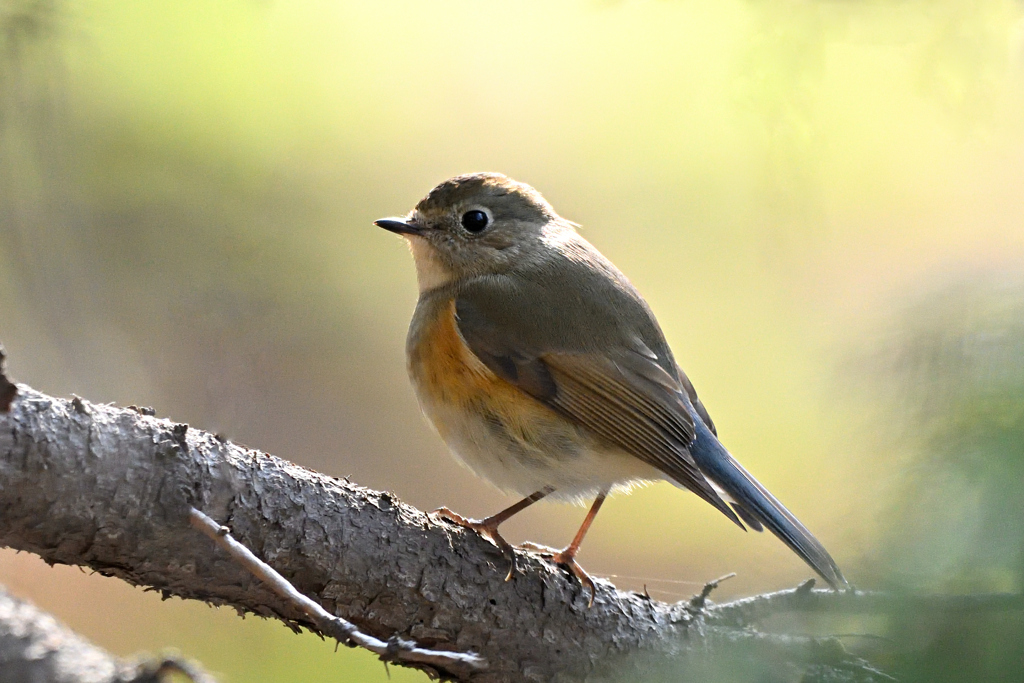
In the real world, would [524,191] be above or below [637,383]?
above

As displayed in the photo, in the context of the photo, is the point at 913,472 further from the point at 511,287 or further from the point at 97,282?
the point at 97,282

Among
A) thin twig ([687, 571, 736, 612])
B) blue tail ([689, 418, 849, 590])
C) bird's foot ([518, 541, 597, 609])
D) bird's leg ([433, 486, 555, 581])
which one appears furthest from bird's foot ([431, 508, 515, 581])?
blue tail ([689, 418, 849, 590])

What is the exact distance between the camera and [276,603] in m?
1.65

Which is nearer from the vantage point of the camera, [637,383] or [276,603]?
[276,603]

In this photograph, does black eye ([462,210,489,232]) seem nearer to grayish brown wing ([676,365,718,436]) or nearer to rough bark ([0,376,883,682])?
grayish brown wing ([676,365,718,436])

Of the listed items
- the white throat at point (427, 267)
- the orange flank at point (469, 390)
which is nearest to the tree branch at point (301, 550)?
the orange flank at point (469, 390)

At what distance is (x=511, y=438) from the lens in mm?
2365

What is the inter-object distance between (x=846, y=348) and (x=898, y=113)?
11.5 feet

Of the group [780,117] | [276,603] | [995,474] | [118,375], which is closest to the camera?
[995,474]

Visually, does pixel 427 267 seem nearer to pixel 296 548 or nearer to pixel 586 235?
pixel 296 548

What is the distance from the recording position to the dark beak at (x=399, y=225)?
2797 mm

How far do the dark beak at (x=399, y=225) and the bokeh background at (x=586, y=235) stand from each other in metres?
0.38

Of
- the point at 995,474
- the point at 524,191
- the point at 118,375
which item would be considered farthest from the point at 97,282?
the point at 995,474

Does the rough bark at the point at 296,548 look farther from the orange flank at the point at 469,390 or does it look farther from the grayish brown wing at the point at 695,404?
the grayish brown wing at the point at 695,404
